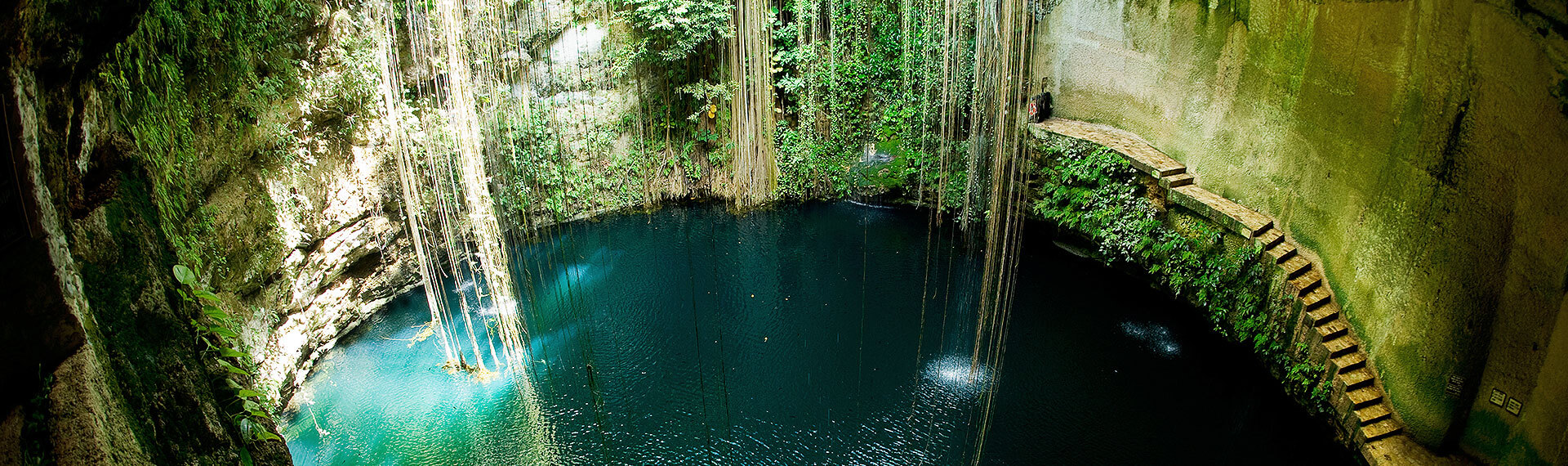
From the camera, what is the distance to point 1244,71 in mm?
6219

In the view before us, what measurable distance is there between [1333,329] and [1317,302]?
0.24 m

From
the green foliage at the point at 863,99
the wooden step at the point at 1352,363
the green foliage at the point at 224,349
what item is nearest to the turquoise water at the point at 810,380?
the wooden step at the point at 1352,363

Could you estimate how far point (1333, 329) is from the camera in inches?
207

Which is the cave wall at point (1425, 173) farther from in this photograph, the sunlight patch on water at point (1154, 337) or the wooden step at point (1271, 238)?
the sunlight patch on water at point (1154, 337)

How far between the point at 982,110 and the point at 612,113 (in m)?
4.63

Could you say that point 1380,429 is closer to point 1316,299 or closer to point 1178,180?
point 1316,299

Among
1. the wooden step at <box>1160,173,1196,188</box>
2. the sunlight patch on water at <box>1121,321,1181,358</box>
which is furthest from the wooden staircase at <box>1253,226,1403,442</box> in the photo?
the sunlight patch on water at <box>1121,321,1181,358</box>

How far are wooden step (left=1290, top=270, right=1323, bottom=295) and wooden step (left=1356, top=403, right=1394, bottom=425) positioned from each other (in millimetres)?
934

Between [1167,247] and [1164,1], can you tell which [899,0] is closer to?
[1164,1]

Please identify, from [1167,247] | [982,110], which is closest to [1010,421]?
[1167,247]

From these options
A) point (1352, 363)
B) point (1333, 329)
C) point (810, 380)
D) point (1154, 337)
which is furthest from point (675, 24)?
point (1352, 363)

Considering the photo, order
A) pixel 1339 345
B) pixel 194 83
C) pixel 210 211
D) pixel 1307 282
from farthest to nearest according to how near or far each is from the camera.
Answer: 1. pixel 1307 282
2. pixel 1339 345
3. pixel 210 211
4. pixel 194 83

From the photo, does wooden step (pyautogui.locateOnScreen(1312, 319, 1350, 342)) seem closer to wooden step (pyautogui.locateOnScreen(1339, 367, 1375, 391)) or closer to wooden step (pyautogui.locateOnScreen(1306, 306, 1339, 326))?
wooden step (pyautogui.locateOnScreen(1306, 306, 1339, 326))

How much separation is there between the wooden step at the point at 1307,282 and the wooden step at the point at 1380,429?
3.40 feet
